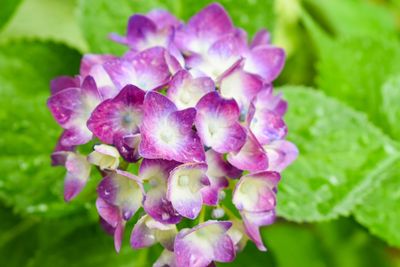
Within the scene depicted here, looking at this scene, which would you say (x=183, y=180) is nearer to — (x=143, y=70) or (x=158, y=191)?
(x=158, y=191)

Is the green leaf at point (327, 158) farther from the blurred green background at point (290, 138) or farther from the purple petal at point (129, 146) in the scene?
the purple petal at point (129, 146)

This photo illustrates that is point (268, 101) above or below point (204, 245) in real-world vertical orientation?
above

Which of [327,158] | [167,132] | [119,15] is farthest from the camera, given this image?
[119,15]

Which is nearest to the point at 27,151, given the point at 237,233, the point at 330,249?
the point at 237,233

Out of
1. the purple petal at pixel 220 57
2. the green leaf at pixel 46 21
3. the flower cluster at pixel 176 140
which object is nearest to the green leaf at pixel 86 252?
the flower cluster at pixel 176 140

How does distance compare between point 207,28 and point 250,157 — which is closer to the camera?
point 250,157

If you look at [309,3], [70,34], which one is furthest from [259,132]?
[70,34]

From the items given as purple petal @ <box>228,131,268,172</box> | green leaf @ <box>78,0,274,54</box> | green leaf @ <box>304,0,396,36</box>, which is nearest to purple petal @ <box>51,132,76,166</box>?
purple petal @ <box>228,131,268,172</box>
